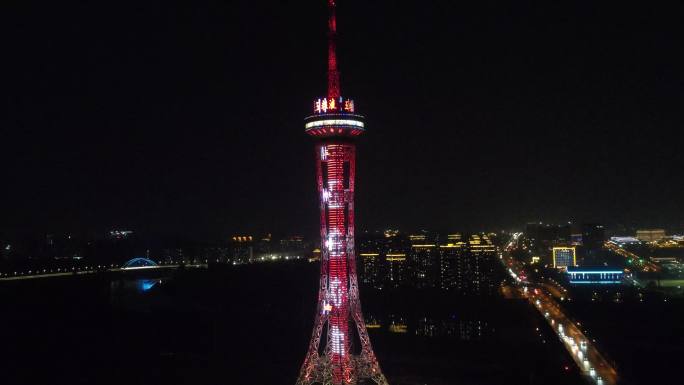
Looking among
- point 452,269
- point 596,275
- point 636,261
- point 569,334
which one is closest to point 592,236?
point 636,261

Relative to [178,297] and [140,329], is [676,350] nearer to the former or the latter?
[140,329]

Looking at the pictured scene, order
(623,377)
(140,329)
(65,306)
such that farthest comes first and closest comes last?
(65,306)
(140,329)
(623,377)

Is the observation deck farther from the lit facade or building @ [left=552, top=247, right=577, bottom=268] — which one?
building @ [left=552, top=247, right=577, bottom=268]

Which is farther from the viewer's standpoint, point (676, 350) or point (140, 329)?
point (140, 329)

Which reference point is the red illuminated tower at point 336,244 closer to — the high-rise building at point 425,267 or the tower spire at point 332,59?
the tower spire at point 332,59

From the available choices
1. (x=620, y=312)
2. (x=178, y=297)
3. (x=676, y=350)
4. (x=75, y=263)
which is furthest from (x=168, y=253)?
(x=676, y=350)
